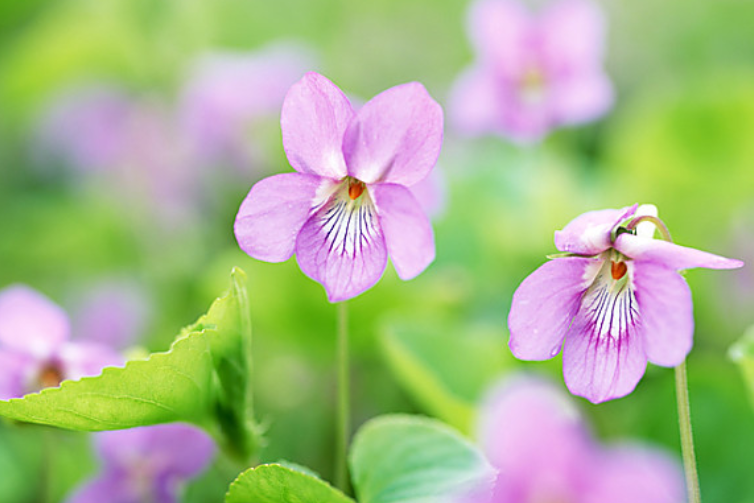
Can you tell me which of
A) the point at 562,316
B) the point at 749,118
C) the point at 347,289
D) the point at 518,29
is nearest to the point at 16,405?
the point at 347,289

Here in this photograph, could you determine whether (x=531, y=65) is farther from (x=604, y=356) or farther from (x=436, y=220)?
(x=604, y=356)

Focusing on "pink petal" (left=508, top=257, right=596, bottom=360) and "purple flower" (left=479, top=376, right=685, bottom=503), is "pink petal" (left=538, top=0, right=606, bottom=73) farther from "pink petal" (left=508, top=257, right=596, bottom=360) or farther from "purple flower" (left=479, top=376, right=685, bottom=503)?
"purple flower" (left=479, top=376, right=685, bottom=503)

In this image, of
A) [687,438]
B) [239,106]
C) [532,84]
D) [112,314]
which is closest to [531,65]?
[532,84]

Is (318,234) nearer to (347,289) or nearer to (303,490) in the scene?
(347,289)

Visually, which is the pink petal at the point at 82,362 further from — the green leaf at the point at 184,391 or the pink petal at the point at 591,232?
the pink petal at the point at 591,232

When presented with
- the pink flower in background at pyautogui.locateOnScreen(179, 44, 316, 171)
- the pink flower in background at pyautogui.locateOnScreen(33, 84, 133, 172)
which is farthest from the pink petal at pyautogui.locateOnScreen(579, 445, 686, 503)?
the pink flower in background at pyautogui.locateOnScreen(33, 84, 133, 172)
